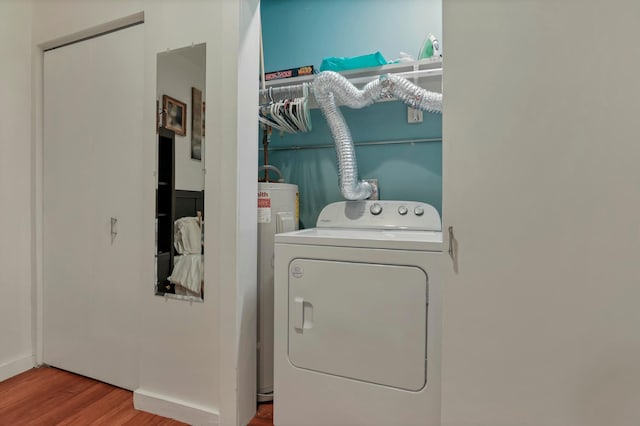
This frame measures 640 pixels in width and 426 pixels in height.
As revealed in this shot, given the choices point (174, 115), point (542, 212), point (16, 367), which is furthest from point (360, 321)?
point (16, 367)

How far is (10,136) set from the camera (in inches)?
77.9

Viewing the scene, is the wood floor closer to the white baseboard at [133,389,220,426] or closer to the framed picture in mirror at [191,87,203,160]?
the white baseboard at [133,389,220,426]

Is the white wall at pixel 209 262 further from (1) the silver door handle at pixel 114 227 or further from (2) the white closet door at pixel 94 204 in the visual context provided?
(1) the silver door handle at pixel 114 227

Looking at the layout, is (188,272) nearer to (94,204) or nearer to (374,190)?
(94,204)

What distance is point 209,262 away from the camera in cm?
156

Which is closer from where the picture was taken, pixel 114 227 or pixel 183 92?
pixel 183 92

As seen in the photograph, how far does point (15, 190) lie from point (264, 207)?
5.22 feet

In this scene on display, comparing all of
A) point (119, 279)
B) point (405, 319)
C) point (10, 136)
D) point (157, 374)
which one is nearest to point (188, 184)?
point (119, 279)

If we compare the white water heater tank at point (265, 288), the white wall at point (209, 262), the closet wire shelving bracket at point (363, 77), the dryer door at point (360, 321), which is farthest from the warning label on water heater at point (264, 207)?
the closet wire shelving bracket at point (363, 77)

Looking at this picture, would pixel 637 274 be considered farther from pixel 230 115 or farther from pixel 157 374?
pixel 157 374

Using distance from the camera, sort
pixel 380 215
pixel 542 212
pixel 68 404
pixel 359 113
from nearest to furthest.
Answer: pixel 542 212
pixel 68 404
pixel 380 215
pixel 359 113

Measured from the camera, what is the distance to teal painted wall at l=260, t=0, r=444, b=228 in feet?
6.43

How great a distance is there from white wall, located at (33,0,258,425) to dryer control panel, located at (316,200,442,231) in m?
0.54

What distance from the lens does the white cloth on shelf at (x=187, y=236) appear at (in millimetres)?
1595
